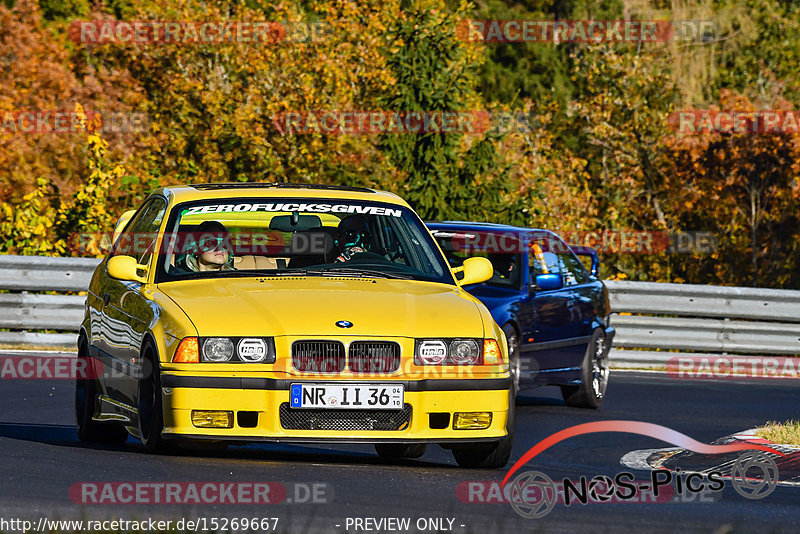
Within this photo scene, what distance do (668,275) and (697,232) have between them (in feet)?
8.66

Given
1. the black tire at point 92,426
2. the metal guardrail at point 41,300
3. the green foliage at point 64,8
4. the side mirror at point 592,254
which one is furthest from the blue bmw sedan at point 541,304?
the green foliage at point 64,8

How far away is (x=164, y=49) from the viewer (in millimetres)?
44188

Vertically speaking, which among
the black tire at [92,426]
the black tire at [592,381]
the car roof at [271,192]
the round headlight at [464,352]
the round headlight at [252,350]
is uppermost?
the car roof at [271,192]

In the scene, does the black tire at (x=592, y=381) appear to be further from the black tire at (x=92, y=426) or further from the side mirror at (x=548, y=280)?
the black tire at (x=92, y=426)

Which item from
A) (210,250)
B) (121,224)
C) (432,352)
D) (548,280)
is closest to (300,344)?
(432,352)

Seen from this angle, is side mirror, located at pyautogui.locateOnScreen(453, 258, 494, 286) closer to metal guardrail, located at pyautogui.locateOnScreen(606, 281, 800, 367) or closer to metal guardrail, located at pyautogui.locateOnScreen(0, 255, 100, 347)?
metal guardrail, located at pyautogui.locateOnScreen(0, 255, 100, 347)

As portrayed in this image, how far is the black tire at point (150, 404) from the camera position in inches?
328

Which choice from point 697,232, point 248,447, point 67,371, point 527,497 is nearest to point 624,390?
point 67,371

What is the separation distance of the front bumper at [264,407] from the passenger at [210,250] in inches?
54.4

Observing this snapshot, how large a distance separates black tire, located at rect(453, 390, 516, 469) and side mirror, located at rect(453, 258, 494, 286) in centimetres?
99

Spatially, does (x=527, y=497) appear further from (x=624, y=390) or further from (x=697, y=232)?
(x=697, y=232)

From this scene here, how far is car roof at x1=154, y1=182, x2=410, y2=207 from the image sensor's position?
9.73m

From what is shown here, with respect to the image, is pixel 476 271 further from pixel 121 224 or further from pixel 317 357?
pixel 121 224

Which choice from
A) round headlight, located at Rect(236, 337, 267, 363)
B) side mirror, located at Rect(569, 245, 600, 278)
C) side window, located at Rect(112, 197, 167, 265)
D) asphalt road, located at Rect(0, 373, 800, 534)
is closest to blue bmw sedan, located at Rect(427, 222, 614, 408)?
side mirror, located at Rect(569, 245, 600, 278)
